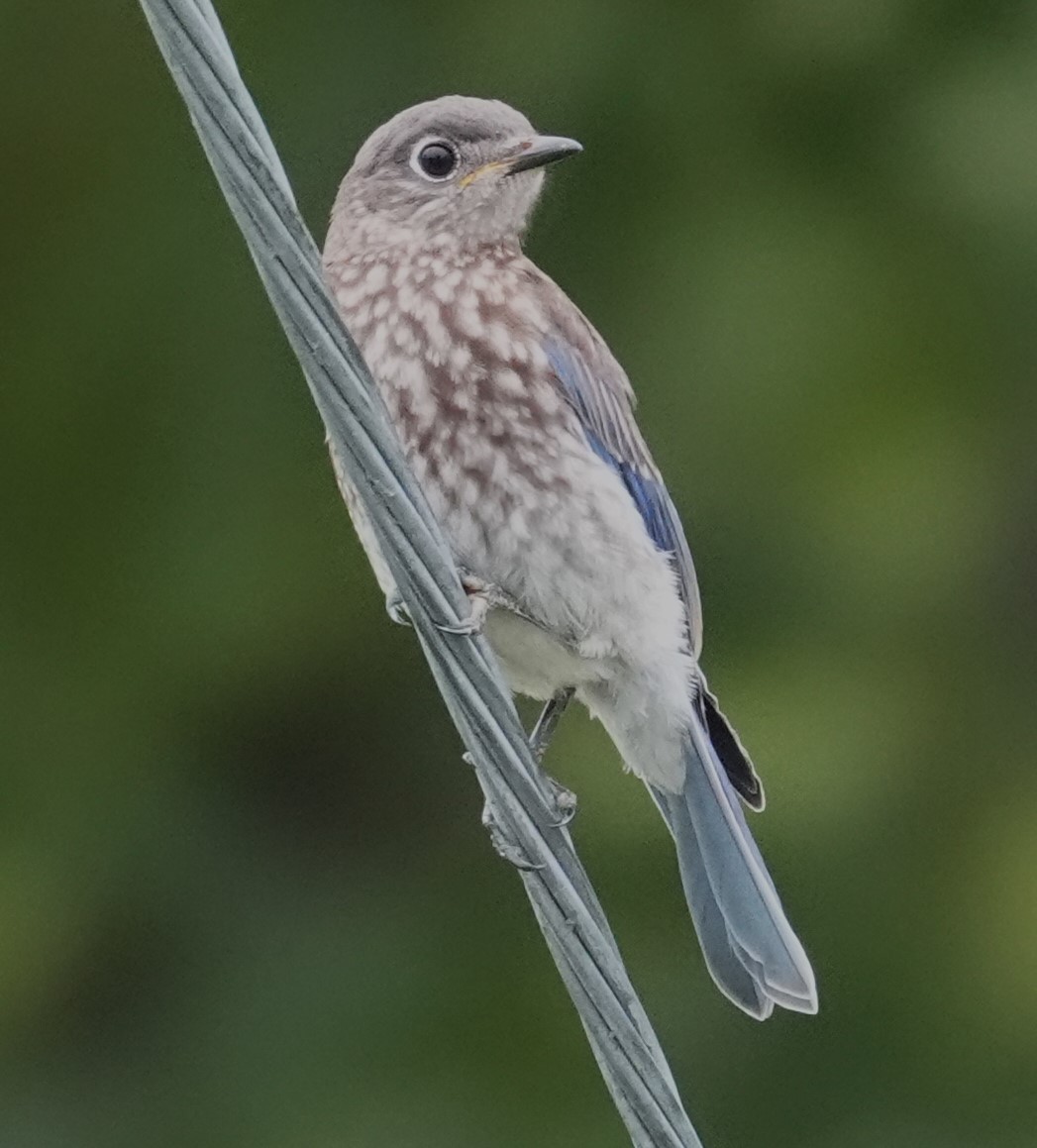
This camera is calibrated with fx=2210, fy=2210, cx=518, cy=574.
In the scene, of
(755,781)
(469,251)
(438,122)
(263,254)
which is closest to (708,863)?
(755,781)

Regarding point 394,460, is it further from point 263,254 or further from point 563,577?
point 563,577

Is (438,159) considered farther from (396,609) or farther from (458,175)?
(396,609)

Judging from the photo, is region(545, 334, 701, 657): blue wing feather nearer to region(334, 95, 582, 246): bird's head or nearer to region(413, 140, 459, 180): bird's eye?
region(334, 95, 582, 246): bird's head

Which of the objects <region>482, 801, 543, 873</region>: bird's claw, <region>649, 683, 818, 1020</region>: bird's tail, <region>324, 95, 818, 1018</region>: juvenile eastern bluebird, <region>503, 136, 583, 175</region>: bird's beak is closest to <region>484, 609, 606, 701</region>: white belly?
<region>324, 95, 818, 1018</region>: juvenile eastern bluebird

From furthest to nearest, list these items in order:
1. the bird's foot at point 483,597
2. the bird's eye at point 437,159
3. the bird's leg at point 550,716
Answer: the bird's eye at point 437,159 → the bird's leg at point 550,716 → the bird's foot at point 483,597

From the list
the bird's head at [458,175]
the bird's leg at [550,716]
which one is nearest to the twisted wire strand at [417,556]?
the bird's leg at [550,716]

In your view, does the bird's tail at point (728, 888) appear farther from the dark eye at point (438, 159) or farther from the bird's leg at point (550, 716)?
the dark eye at point (438, 159)

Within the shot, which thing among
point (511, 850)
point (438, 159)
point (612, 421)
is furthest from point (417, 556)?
point (438, 159)
